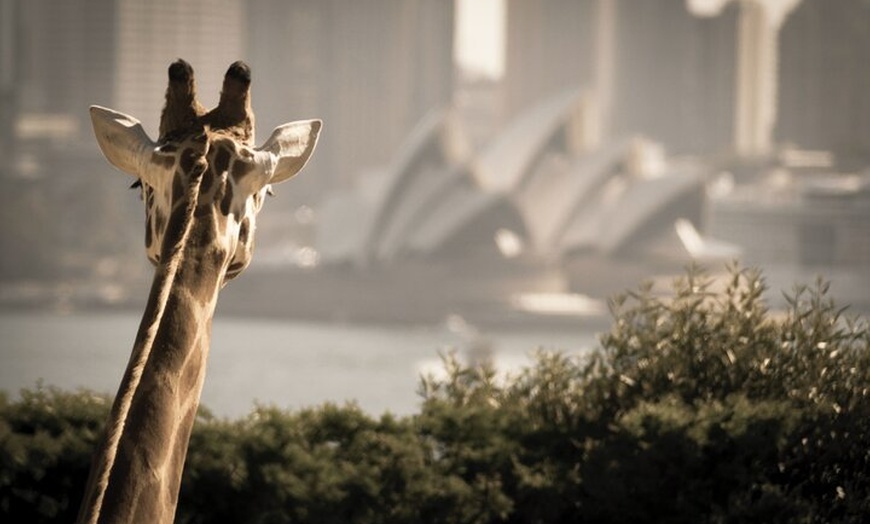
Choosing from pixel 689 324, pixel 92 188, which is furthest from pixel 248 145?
pixel 92 188

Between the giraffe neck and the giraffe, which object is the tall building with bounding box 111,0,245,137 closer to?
the giraffe

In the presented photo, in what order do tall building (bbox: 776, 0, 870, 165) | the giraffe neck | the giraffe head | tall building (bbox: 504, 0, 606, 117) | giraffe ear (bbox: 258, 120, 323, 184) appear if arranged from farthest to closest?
tall building (bbox: 504, 0, 606, 117) → tall building (bbox: 776, 0, 870, 165) → giraffe ear (bbox: 258, 120, 323, 184) → the giraffe head → the giraffe neck

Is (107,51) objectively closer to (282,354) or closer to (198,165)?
(282,354)

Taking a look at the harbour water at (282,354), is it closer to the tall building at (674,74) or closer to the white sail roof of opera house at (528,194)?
the white sail roof of opera house at (528,194)

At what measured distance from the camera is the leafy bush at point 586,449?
24.6 ft

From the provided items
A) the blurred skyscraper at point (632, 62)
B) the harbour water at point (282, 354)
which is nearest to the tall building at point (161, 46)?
the blurred skyscraper at point (632, 62)

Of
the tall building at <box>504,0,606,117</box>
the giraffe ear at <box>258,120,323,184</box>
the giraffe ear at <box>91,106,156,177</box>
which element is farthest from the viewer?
the tall building at <box>504,0,606,117</box>

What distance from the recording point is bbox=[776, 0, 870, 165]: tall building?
84875 millimetres

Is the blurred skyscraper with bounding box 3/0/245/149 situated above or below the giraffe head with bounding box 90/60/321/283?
above

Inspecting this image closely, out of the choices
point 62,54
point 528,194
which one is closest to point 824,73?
point 528,194

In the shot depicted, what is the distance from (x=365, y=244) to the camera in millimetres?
61156

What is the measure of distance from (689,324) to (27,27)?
304ft

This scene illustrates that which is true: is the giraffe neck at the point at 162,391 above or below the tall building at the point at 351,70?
below

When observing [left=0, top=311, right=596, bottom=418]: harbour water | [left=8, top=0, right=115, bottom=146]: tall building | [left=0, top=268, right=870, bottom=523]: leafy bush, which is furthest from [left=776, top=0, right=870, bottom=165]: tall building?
[left=0, top=268, right=870, bottom=523]: leafy bush
